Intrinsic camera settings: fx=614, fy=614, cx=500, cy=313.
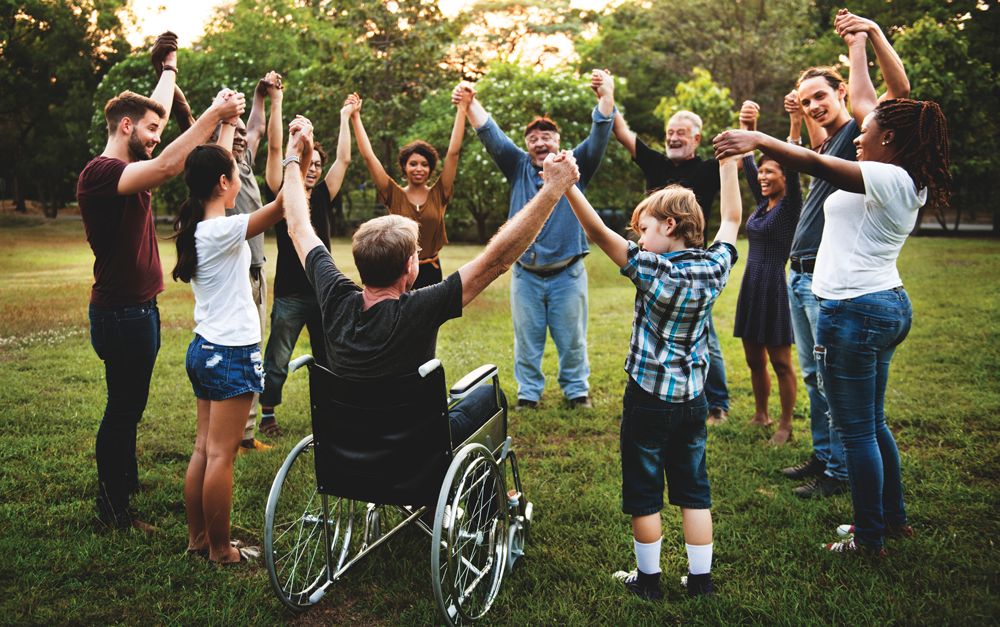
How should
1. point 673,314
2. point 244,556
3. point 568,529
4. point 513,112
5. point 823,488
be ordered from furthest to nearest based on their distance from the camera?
1. point 513,112
2. point 823,488
3. point 568,529
4. point 244,556
5. point 673,314

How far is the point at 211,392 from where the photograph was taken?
2.65m

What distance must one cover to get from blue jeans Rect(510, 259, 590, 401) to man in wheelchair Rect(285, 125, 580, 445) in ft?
8.65

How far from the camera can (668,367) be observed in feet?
7.72

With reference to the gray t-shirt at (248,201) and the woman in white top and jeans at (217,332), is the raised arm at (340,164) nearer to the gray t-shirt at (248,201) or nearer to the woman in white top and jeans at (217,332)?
the gray t-shirt at (248,201)

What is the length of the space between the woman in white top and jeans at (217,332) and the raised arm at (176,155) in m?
0.09

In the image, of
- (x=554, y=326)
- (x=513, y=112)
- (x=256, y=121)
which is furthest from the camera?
(x=513, y=112)

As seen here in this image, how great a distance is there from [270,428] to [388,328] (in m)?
2.77

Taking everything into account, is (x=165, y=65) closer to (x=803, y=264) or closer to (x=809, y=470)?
(x=803, y=264)

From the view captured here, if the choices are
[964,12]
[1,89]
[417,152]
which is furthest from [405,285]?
[1,89]

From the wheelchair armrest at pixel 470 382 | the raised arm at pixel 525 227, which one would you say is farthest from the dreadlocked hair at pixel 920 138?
the wheelchair armrest at pixel 470 382

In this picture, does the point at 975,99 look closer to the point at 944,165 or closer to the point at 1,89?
the point at 944,165

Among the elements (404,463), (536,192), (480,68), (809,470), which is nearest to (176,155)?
(404,463)

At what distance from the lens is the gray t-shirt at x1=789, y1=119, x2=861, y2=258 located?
10.7ft

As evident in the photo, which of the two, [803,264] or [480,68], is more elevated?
[480,68]
